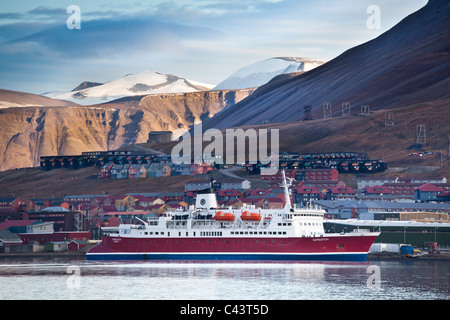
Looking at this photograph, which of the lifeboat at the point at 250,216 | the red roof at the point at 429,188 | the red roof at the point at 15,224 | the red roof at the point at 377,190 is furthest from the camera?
the red roof at the point at 377,190

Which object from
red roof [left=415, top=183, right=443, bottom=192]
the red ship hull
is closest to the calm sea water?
the red ship hull

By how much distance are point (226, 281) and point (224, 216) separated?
18.6 meters

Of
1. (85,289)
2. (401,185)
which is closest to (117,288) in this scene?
(85,289)

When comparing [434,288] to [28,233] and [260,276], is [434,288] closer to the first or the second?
[260,276]

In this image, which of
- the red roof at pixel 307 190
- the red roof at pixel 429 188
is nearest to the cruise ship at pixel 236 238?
the red roof at pixel 307 190

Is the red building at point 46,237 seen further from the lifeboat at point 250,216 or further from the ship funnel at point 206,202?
the lifeboat at point 250,216

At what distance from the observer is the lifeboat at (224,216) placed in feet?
273

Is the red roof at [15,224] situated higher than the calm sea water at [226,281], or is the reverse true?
the red roof at [15,224]

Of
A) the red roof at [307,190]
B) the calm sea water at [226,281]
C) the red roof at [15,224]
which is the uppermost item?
the red roof at [307,190]

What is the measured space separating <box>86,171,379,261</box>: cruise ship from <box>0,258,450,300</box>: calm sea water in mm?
2029

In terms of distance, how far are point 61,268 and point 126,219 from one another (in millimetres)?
49888

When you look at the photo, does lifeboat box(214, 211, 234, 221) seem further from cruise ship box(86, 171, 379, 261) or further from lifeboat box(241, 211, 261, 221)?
lifeboat box(241, 211, 261, 221)
